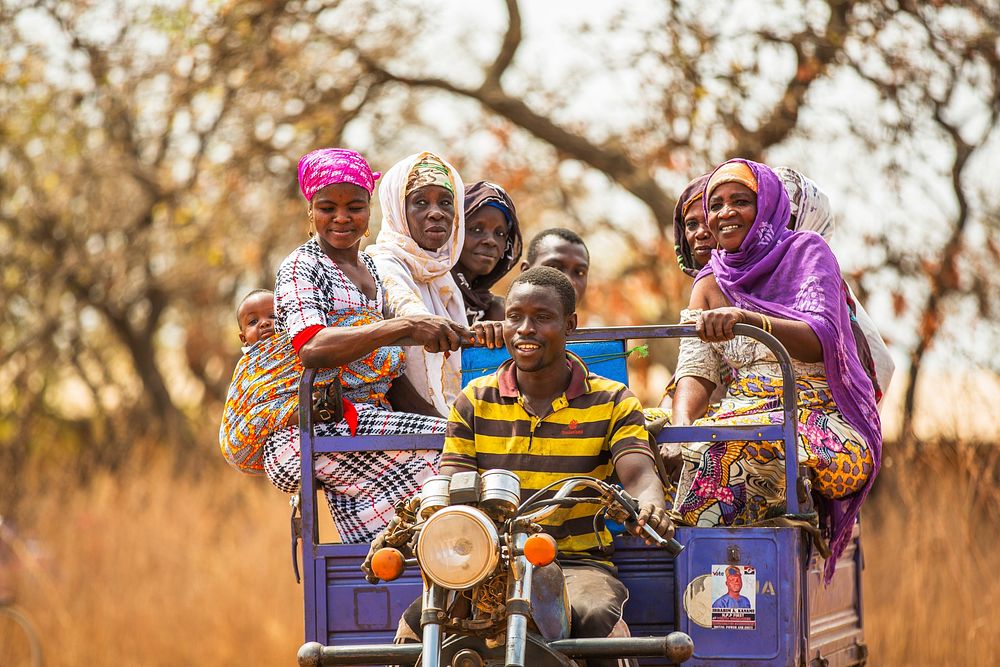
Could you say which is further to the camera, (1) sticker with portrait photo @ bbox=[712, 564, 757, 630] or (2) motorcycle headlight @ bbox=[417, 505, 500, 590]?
(1) sticker with portrait photo @ bbox=[712, 564, 757, 630]

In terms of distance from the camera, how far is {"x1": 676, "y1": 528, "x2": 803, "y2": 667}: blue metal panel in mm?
3848

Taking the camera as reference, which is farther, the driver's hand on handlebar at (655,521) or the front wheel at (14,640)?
the front wheel at (14,640)

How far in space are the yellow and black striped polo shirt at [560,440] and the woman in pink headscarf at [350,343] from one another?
0.27 metres

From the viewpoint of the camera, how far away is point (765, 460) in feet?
14.2

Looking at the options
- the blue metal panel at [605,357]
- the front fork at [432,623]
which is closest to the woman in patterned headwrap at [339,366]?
the blue metal panel at [605,357]

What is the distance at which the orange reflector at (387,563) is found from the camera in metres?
3.19

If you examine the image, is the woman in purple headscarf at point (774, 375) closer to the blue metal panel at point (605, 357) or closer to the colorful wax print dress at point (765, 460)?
the colorful wax print dress at point (765, 460)

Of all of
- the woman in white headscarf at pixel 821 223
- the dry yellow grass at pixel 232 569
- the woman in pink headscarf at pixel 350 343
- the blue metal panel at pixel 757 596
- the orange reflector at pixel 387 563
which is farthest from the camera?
the dry yellow grass at pixel 232 569

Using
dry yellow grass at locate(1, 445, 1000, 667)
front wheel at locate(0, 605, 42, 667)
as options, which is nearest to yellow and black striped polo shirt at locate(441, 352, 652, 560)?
dry yellow grass at locate(1, 445, 1000, 667)

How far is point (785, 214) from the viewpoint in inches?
185

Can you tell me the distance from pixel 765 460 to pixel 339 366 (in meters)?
1.41

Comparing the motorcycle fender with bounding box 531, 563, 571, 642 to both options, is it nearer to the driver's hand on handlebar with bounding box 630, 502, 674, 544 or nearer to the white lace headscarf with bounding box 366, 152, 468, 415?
the driver's hand on handlebar with bounding box 630, 502, 674, 544

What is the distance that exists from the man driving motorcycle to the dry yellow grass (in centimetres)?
383

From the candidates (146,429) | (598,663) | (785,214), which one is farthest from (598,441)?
(146,429)
